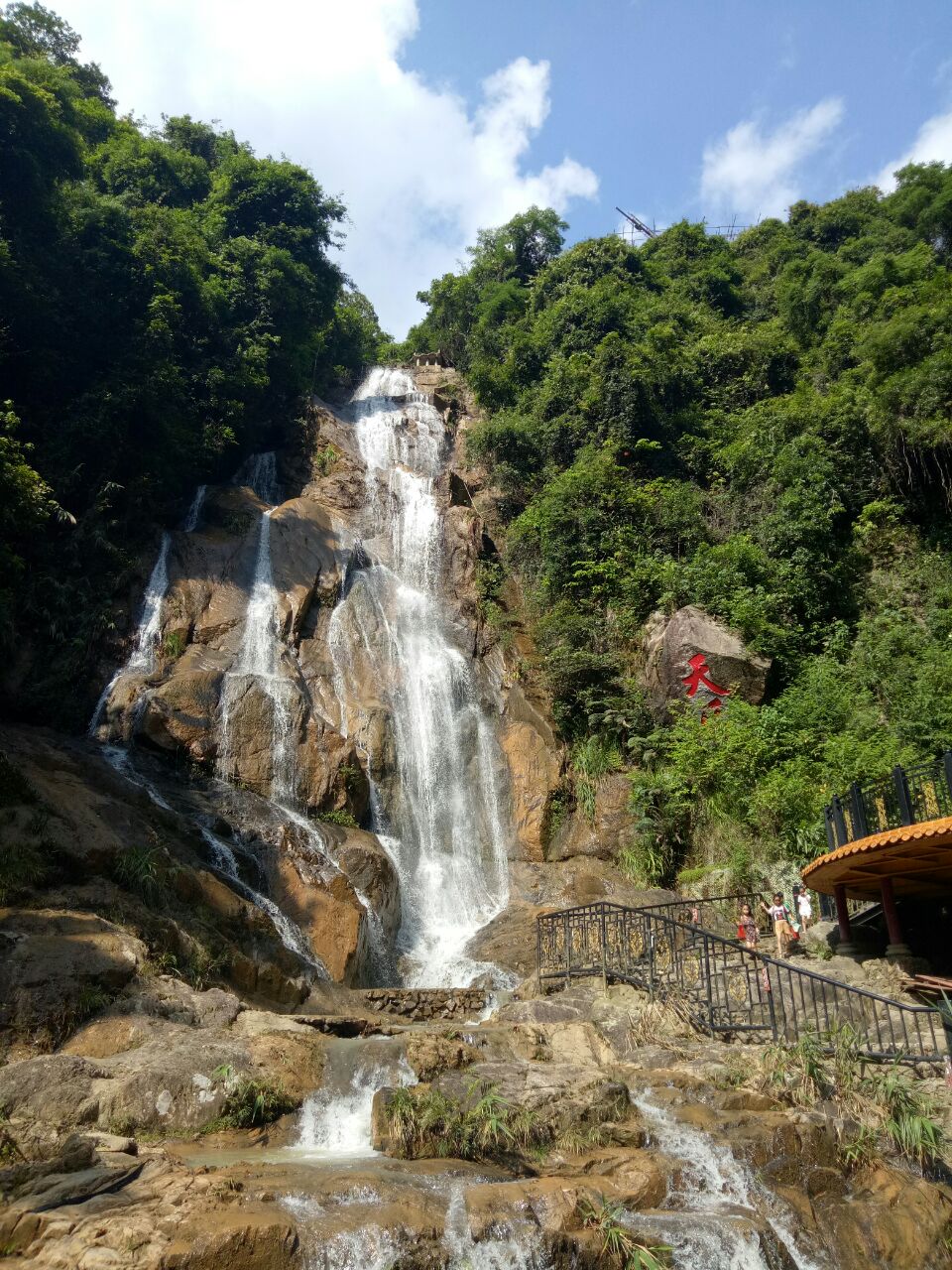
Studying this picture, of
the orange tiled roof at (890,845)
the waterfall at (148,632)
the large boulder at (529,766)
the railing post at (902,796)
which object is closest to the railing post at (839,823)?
the orange tiled roof at (890,845)

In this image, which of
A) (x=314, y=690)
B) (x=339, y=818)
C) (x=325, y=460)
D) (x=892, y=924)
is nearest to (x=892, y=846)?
(x=892, y=924)

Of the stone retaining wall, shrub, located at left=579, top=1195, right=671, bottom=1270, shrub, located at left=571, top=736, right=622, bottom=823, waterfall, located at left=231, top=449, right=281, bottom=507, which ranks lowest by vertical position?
shrub, located at left=579, top=1195, right=671, bottom=1270

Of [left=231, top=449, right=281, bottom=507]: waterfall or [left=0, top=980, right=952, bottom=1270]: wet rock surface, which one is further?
[left=231, top=449, right=281, bottom=507]: waterfall

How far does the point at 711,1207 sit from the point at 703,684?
41.2ft

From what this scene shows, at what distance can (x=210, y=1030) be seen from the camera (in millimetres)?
8469

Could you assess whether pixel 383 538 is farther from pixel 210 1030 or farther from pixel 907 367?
pixel 210 1030

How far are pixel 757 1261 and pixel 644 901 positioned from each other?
29.0ft

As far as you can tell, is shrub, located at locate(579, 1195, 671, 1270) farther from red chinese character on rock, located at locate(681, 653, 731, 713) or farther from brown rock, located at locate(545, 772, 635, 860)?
red chinese character on rock, located at locate(681, 653, 731, 713)

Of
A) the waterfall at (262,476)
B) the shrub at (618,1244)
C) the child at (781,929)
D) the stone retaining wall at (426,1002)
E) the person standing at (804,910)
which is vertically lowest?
the shrub at (618,1244)

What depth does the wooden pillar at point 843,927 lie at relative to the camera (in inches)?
438

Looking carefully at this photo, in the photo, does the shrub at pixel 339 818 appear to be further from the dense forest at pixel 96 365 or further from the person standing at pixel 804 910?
the person standing at pixel 804 910

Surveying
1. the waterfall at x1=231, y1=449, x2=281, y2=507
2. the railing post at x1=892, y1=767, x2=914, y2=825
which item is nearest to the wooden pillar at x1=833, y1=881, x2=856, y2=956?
the railing post at x1=892, y1=767, x2=914, y2=825

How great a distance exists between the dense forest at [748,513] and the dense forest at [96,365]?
8306 millimetres

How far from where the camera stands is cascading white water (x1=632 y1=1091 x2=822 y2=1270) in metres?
5.62
